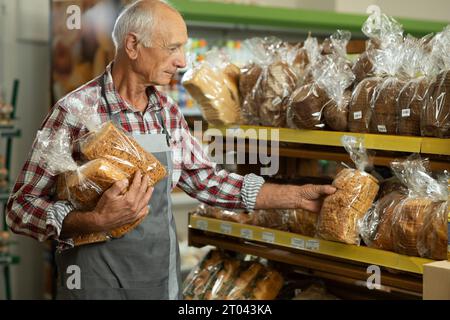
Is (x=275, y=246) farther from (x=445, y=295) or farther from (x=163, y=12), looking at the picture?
(x=445, y=295)

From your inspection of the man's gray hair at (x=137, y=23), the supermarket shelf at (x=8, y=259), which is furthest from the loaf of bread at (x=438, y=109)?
the supermarket shelf at (x=8, y=259)

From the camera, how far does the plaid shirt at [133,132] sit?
7.88 ft

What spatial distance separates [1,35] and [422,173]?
359cm

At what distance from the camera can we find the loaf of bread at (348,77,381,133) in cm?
253

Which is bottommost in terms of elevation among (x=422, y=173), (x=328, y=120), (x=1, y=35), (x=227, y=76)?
(x=422, y=173)

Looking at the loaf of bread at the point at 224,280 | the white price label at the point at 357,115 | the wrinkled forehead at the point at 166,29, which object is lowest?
the loaf of bread at the point at 224,280

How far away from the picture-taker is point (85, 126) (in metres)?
2.44

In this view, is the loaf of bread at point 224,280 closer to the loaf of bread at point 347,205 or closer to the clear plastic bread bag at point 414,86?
the loaf of bread at point 347,205

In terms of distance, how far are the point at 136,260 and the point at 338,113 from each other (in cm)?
86

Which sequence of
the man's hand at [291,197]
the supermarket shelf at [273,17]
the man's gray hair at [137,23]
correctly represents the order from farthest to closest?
the supermarket shelf at [273,17] → the man's hand at [291,197] → the man's gray hair at [137,23]

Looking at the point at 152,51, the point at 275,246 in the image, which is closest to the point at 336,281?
the point at 275,246

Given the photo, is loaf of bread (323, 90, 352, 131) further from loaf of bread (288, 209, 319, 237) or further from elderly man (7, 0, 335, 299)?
loaf of bread (288, 209, 319, 237)

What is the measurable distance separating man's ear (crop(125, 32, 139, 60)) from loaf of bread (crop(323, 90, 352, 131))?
695mm

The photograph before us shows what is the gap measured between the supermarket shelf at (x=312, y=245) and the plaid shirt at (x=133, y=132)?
17cm
